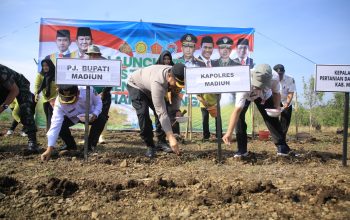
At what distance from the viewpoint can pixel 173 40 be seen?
8.91 metres

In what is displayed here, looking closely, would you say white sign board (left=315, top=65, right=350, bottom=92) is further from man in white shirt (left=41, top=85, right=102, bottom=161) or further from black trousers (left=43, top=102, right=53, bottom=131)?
black trousers (left=43, top=102, right=53, bottom=131)

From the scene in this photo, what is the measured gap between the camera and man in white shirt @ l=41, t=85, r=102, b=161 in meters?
4.38

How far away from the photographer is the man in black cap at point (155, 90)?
3.81m

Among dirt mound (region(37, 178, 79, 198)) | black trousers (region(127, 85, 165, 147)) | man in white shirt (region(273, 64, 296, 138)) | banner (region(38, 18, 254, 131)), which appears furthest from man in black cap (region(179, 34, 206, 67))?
dirt mound (region(37, 178, 79, 198))

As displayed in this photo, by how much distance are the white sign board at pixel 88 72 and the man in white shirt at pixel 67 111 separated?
1.13 ft

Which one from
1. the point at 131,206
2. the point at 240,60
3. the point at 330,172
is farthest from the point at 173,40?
the point at 131,206

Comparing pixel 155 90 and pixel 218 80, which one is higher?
pixel 218 80

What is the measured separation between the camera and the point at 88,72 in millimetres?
4367

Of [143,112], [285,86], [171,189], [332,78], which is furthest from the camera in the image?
[285,86]

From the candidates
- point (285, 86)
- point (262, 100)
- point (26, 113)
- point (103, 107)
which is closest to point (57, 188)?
point (26, 113)

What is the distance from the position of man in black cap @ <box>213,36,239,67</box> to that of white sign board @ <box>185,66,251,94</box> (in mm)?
4889

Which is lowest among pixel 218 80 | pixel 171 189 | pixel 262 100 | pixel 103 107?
pixel 171 189

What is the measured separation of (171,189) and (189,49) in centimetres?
627

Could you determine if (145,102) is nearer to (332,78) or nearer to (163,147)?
(163,147)
